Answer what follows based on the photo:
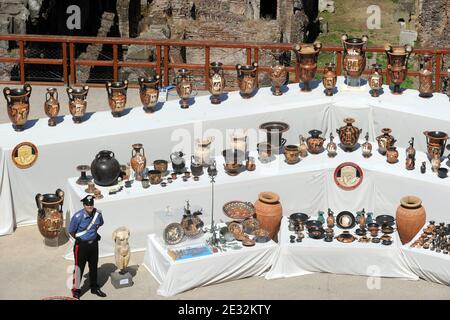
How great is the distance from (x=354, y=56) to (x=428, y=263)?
436cm

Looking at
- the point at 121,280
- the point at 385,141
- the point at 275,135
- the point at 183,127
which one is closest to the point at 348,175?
the point at 385,141

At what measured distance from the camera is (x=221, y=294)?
44.6ft

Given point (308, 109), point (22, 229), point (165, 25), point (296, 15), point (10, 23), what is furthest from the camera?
point (296, 15)

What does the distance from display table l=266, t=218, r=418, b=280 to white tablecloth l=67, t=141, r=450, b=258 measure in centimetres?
124

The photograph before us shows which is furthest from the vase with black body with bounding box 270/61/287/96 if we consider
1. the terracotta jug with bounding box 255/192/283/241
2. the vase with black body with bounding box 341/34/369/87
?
the terracotta jug with bounding box 255/192/283/241

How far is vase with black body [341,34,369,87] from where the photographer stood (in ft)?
55.7

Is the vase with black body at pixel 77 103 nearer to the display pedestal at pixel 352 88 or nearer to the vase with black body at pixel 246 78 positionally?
the vase with black body at pixel 246 78

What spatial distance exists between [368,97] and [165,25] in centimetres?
1725

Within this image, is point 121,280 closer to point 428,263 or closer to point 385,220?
point 385,220

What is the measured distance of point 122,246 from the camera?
13664 mm

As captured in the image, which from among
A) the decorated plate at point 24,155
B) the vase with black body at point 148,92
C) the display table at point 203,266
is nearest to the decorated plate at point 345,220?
the display table at point 203,266

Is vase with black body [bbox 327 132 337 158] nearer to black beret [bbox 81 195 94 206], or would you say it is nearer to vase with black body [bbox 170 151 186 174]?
vase with black body [bbox 170 151 186 174]
